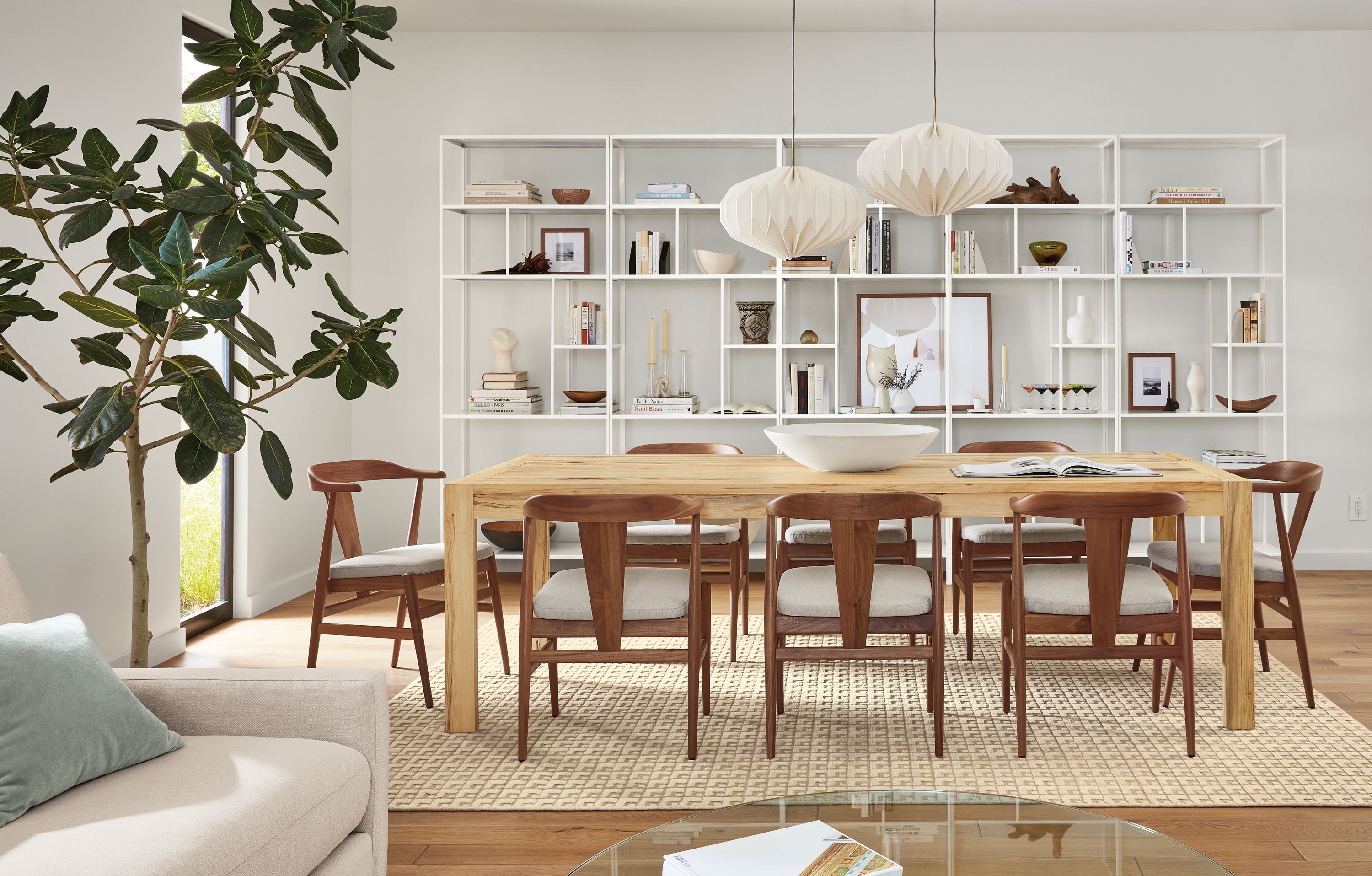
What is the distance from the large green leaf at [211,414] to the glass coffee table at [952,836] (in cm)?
121

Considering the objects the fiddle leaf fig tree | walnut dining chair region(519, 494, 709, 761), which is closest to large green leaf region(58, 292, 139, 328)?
the fiddle leaf fig tree

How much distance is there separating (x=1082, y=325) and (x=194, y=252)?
4.41 m

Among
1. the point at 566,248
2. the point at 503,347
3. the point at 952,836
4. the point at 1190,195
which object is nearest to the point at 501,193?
the point at 566,248

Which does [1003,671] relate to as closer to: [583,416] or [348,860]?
[348,860]

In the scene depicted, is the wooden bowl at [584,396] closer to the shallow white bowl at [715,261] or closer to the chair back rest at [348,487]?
the shallow white bowl at [715,261]

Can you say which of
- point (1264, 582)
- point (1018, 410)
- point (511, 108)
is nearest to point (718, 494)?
point (1264, 582)

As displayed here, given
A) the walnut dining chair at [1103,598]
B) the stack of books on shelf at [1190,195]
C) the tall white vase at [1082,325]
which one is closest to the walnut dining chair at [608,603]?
the walnut dining chair at [1103,598]

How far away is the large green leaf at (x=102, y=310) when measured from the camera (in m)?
2.09

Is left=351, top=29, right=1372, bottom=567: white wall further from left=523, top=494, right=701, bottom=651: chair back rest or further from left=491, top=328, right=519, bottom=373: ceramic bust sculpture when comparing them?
left=523, top=494, right=701, bottom=651: chair back rest

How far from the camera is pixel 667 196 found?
5.36 meters

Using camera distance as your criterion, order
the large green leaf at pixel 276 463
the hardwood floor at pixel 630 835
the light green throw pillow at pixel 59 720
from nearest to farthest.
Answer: the light green throw pillow at pixel 59 720, the hardwood floor at pixel 630 835, the large green leaf at pixel 276 463

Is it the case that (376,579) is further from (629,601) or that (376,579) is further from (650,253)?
(650,253)

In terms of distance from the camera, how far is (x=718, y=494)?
3080 millimetres

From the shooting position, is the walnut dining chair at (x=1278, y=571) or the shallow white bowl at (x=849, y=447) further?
the shallow white bowl at (x=849, y=447)
